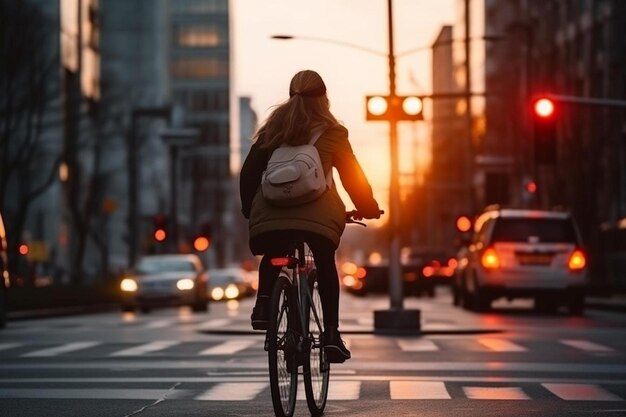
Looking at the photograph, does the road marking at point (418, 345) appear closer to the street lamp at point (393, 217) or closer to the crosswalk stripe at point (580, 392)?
the street lamp at point (393, 217)

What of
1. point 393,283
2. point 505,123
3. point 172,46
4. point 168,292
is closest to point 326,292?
point 393,283

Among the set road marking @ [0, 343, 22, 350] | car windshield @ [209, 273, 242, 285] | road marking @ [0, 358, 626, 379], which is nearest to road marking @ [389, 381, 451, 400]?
road marking @ [0, 358, 626, 379]

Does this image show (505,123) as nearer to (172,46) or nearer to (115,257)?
(115,257)

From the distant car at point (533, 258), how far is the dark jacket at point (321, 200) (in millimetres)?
21967

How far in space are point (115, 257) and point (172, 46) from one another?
177 feet

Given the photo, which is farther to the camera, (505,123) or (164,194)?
(164,194)

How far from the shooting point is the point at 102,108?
202 feet

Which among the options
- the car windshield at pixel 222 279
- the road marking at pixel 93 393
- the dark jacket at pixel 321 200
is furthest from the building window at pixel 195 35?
the dark jacket at pixel 321 200

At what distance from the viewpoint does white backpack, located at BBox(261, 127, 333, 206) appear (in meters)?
9.23

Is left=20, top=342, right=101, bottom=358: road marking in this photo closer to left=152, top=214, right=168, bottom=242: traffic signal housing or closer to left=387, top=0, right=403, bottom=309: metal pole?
left=387, top=0, right=403, bottom=309: metal pole

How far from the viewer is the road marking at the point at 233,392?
11.6 metres

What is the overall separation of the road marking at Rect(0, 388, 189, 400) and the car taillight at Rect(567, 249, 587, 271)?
65.7ft

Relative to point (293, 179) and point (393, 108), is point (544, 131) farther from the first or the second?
point (293, 179)

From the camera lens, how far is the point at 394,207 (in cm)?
2445
